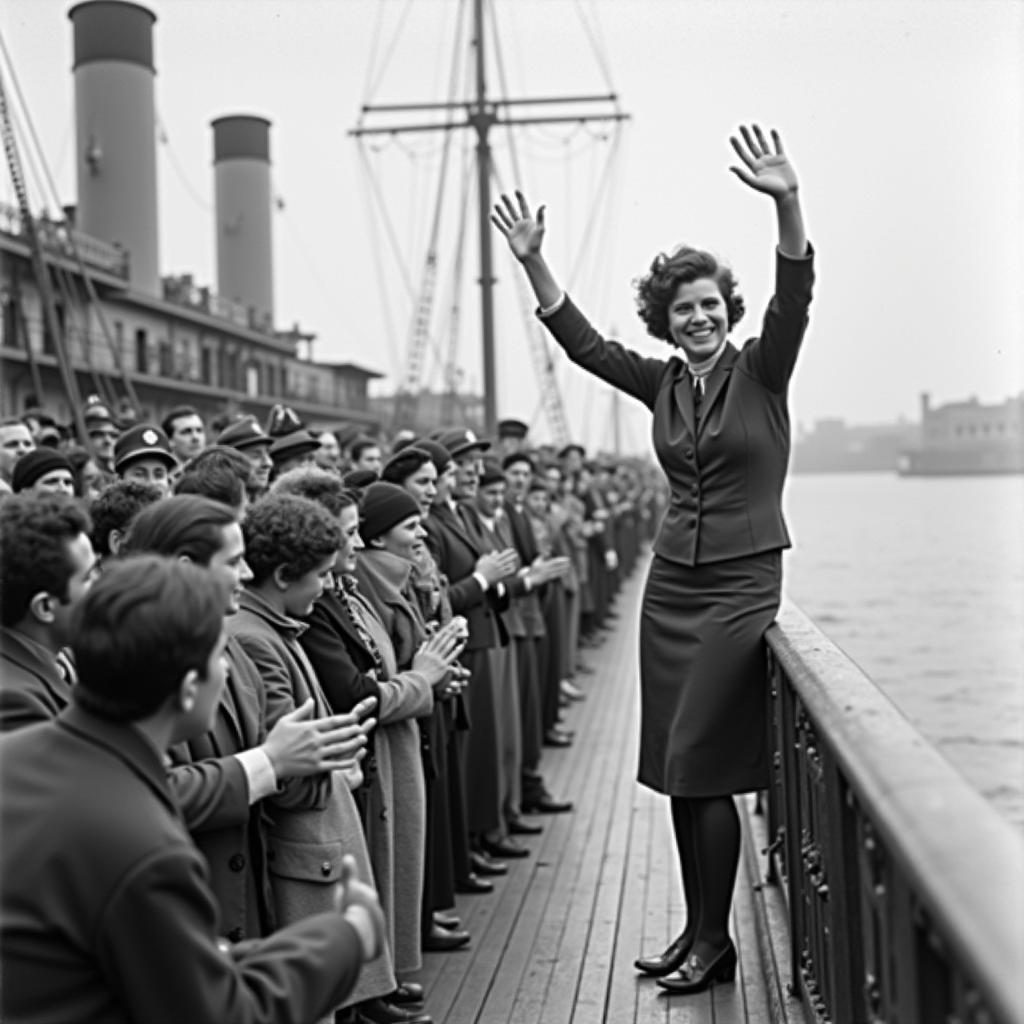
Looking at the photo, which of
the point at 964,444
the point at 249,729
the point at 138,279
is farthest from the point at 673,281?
the point at 964,444

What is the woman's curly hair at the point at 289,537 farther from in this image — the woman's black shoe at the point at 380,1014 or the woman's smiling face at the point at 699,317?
the woman's black shoe at the point at 380,1014

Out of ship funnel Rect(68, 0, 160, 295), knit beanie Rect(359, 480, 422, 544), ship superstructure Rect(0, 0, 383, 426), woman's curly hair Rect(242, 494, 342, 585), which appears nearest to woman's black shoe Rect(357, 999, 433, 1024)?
knit beanie Rect(359, 480, 422, 544)

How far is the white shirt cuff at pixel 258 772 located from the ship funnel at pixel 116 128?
39.8 metres

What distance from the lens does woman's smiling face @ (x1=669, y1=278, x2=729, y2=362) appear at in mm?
4164

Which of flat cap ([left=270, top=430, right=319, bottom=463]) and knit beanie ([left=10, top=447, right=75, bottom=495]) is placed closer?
knit beanie ([left=10, top=447, right=75, bottom=495])

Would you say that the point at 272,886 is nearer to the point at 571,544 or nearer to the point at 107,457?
the point at 107,457

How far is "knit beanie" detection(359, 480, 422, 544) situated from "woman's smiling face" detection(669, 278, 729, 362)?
111 centimetres

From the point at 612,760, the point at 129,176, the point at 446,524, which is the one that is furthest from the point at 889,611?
the point at 446,524

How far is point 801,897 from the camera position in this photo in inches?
155

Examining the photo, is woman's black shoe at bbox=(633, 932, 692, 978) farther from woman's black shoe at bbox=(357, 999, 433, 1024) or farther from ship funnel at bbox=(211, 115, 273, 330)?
ship funnel at bbox=(211, 115, 273, 330)

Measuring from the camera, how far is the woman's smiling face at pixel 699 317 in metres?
4.16

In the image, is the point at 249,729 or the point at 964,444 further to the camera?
the point at 964,444

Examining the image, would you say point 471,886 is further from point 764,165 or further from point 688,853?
point 764,165

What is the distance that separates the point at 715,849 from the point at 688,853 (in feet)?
0.63
